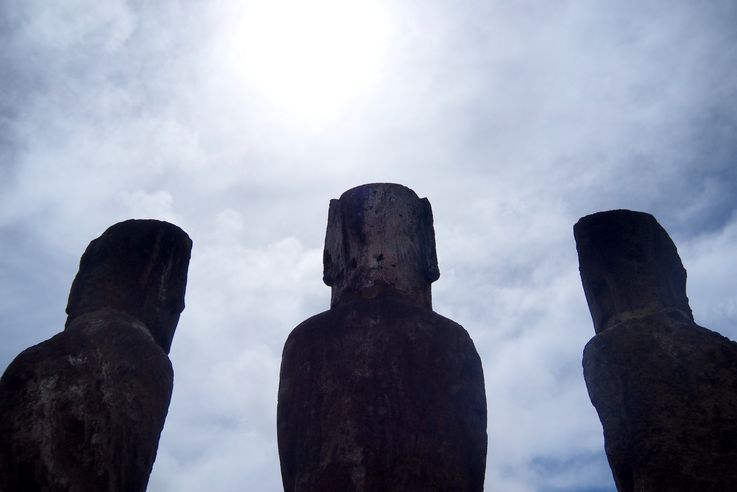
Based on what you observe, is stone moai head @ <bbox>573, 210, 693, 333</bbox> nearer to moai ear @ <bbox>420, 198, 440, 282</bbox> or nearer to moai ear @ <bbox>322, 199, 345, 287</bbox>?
moai ear @ <bbox>420, 198, 440, 282</bbox>

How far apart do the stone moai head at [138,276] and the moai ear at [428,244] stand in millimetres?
1857

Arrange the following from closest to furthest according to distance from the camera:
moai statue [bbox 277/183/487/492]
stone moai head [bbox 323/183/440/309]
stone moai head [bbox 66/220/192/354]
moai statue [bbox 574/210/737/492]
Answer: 1. moai statue [bbox 277/183/487/492]
2. moai statue [bbox 574/210/737/492]
3. stone moai head [bbox 323/183/440/309]
4. stone moai head [bbox 66/220/192/354]

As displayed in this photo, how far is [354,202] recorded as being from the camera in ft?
16.0

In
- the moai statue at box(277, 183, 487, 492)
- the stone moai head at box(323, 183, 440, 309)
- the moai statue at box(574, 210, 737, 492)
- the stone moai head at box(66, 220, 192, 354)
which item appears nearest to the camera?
the moai statue at box(277, 183, 487, 492)

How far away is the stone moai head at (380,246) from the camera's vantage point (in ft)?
14.4

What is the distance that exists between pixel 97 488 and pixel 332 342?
151cm

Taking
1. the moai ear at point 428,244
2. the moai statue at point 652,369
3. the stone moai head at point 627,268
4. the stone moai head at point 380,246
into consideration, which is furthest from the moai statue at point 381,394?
the stone moai head at point 627,268

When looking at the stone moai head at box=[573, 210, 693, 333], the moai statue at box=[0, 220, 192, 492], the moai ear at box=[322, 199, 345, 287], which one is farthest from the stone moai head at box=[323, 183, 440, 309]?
the moai statue at box=[0, 220, 192, 492]

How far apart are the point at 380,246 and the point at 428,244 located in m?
0.46

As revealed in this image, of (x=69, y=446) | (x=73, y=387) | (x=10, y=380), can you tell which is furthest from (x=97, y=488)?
(x=10, y=380)

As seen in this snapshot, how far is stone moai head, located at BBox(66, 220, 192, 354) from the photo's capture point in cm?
467

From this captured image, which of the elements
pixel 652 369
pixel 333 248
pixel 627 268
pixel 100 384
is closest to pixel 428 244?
pixel 333 248

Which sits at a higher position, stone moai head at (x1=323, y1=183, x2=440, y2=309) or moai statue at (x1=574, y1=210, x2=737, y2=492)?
stone moai head at (x1=323, y1=183, x2=440, y2=309)

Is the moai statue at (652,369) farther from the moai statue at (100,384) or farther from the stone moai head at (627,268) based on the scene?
the moai statue at (100,384)
